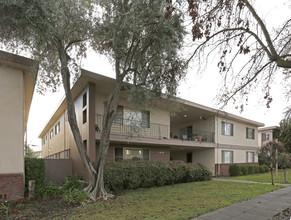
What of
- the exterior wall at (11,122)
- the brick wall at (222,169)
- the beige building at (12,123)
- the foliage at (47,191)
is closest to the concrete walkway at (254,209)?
the foliage at (47,191)

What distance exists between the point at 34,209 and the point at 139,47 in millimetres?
7454

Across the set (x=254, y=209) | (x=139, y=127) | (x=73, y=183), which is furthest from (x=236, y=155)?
(x=73, y=183)

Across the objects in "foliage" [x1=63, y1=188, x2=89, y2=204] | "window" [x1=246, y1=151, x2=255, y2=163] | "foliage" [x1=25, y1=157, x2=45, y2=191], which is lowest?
"window" [x1=246, y1=151, x2=255, y2=163]

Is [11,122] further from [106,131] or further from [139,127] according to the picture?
[139,127]

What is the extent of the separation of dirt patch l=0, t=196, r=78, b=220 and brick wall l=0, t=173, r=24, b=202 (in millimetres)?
377

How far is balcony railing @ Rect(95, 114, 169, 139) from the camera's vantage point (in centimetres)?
1401

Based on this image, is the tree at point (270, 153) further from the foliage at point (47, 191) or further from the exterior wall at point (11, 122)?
the exterior wall at point (11, 122)

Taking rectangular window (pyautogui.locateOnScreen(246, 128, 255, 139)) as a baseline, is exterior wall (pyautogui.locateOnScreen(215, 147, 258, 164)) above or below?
below

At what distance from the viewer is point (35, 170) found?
1145 cm

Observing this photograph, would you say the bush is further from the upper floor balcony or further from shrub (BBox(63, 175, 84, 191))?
shrub (BBox(63, 175, 84, 191))

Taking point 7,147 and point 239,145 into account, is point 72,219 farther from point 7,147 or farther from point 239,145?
point 239,145

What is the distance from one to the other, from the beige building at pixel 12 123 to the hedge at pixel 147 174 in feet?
12.6

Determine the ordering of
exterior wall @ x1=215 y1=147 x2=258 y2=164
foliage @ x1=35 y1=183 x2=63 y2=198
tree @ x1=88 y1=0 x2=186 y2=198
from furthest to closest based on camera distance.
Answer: exterior wall @ x1=215 y1=147 x2=258 y2=164, foliage @ x1=35 y1=183 x2=63 y2=198, tree @ x1=88 y1=0 x2=186 y2=198

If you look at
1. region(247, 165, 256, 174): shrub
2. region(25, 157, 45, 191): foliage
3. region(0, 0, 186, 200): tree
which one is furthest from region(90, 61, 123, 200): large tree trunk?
region(247, 165, 256, 174): shrub
